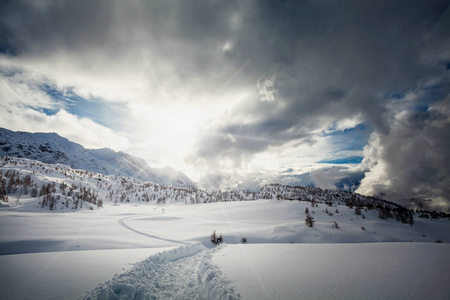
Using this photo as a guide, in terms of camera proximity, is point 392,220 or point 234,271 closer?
point 234,271

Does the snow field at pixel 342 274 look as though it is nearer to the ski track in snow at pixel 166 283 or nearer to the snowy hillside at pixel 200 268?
the snowy hillside at pixel 200 268

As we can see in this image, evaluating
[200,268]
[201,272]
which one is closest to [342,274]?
[201,272]

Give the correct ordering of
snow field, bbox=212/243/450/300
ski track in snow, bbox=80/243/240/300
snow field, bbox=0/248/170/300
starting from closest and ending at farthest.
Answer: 1. snow field, bbox=212/243/450/300
2. snow field, bbox=0/248/170/300
3. ski track in snow, bbox=80/243/240/300

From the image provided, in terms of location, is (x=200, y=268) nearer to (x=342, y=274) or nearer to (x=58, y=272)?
(x=58, y=272)

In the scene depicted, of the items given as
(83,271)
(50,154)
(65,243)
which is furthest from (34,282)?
(50,154)

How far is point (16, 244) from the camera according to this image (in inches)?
267

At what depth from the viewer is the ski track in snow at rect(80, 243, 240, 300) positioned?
12.4 ft

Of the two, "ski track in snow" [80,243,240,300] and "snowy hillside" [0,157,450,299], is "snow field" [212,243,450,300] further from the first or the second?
"ski track in snow" [80,243,240,300]

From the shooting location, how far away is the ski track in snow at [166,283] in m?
3.79

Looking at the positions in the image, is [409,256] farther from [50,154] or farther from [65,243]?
[50,154]

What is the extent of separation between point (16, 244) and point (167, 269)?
655 centimetres

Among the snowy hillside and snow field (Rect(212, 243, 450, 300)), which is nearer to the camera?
snow field (Rect(212, 243, 450, 300))

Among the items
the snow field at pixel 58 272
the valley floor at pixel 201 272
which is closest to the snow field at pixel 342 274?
the valley floor at pixel 201 272

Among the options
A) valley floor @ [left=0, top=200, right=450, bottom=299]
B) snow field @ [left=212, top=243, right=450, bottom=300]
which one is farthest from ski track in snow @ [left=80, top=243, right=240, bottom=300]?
snow field @ [left=212, top=243, right=450, bottom=300]
